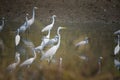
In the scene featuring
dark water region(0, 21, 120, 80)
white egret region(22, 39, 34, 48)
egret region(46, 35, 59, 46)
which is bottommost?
dark water region(0, 21, 120, 80)

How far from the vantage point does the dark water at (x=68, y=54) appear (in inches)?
148

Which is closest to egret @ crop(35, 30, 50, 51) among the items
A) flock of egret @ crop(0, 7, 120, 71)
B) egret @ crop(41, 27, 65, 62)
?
flock of egret @ crop(0, 7, 120, 71)

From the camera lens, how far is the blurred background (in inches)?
151

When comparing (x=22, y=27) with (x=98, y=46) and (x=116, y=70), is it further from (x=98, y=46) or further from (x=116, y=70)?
(x=116, y=70)

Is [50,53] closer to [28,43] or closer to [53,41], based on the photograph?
[53,41]

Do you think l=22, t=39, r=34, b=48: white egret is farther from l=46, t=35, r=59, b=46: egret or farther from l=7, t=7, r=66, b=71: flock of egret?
l=46, t=35, r=59, b=46: egret

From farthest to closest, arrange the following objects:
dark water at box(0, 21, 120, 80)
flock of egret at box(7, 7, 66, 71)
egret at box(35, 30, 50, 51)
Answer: egret at box(35, 30, 50, 51) → flock of egret at box(7, 7, 66, 71) → dark water at box(0, 21, 120, 80)

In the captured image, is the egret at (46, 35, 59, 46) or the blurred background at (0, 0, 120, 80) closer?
the blurred background at (0, 0, 120, 80)

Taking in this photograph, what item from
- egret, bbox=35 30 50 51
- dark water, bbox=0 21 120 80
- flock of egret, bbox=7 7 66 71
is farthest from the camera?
egret, bbox=35 30 50 51

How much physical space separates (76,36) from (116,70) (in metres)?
0.92

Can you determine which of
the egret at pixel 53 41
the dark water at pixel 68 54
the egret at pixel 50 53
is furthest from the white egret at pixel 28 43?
the egret at pixel 50 53

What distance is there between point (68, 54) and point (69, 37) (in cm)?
44

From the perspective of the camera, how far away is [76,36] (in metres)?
4.69

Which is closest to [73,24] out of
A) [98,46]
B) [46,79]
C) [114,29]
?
[114,29]
